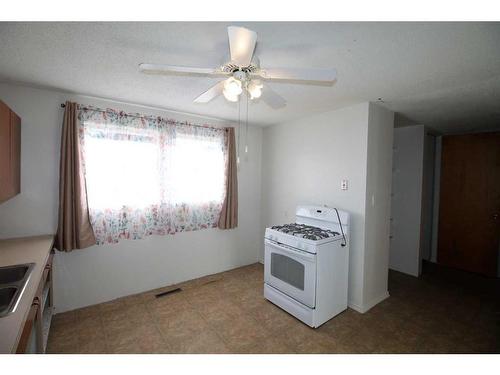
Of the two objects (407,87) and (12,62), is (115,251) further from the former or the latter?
(407,87)

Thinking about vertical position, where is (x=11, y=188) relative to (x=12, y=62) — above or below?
below

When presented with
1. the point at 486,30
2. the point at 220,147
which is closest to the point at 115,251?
the point at 220,147

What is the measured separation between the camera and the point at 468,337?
210 cm

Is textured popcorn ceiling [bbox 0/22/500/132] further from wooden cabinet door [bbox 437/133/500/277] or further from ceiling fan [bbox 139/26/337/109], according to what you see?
wooden cabinet door [bbox 437/133/500/277]

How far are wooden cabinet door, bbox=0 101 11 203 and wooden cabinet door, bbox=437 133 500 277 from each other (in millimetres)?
5669

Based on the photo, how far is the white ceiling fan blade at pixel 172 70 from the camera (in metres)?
1.17

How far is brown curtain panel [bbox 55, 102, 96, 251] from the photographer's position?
2.29m

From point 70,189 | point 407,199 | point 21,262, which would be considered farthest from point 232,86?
point 407,199

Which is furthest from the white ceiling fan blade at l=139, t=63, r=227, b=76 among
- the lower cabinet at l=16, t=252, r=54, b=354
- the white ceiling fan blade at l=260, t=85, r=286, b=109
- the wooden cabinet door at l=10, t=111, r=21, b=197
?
the wooden cabinet door at l=10, t=111, r=21, b=197

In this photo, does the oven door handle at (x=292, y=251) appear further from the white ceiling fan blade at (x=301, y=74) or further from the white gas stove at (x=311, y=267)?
the white ceiling fan blade at (x=301, y=74)

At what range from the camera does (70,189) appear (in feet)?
7.59

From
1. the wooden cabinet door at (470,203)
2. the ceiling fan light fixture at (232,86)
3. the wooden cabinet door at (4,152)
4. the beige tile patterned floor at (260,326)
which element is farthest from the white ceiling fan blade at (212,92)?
the wooden cabinet door at (470,203)
